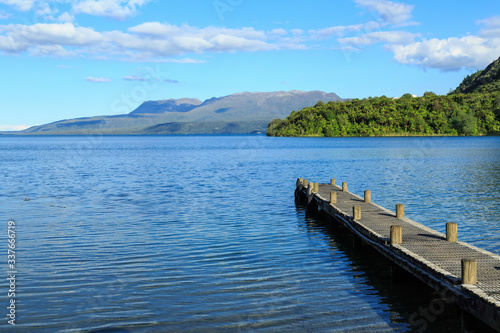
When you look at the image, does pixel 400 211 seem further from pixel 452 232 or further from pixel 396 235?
pixel 396 235

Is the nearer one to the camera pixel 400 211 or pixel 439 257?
pixel 439 257

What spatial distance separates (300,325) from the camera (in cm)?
1168

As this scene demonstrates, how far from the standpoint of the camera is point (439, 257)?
14031 millimetres

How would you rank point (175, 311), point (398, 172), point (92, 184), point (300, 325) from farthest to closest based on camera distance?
1. point (398, 172)
2. point (92, 184)
3. point (175, 311)
4. point (300, 325)

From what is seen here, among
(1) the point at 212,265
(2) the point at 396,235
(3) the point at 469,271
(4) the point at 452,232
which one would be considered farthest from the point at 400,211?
(3) the point at 469,271

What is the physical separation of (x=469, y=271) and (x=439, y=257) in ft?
10.1

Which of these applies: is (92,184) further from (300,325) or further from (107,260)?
(300,325)

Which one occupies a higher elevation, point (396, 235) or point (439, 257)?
point (396, 235)

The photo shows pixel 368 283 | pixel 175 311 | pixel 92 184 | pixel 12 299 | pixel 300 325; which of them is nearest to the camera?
pixel 300 325

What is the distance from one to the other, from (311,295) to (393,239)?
3690 mm

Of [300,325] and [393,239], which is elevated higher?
[393,239]

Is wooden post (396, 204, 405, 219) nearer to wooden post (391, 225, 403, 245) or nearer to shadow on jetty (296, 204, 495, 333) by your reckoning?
shadow on jetty (296, 204, 495, 333)

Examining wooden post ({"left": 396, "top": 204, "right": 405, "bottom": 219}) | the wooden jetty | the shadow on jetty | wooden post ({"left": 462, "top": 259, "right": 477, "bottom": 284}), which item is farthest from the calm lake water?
wooden post ({"left": 396, "top": 204, "right": 405, "bottom": 219})

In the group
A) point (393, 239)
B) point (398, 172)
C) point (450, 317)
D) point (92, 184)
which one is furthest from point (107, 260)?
point (398, 172)
